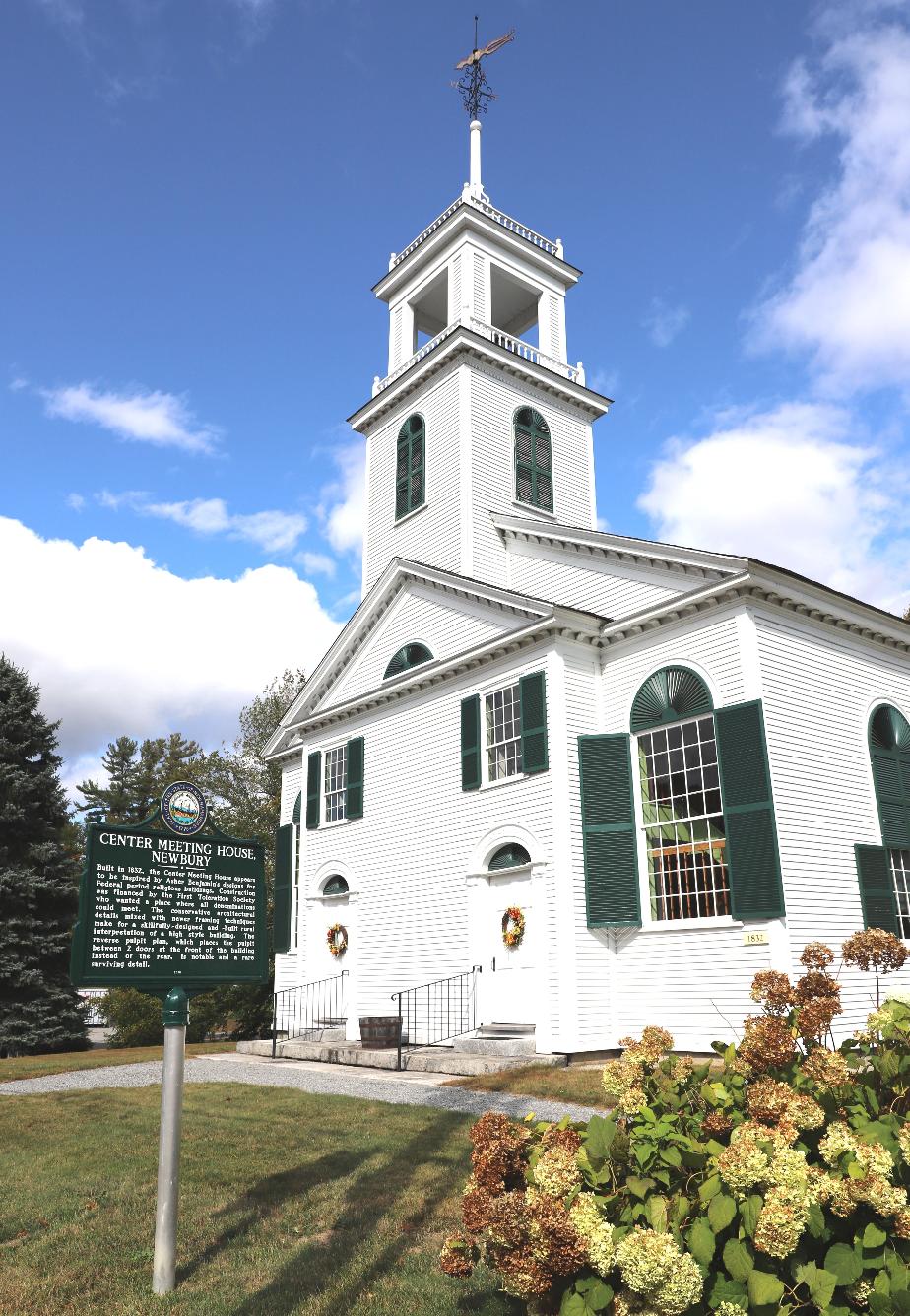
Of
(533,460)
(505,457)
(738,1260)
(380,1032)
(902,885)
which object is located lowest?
(380,1032)

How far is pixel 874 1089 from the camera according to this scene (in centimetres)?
403

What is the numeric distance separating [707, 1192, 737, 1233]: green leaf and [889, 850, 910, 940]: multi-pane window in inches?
522

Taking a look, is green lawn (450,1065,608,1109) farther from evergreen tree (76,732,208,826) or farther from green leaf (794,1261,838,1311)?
evergreen tree (76,732,208,826)

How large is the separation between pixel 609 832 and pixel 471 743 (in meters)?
3.16

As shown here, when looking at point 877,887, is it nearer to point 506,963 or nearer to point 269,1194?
point 506,963

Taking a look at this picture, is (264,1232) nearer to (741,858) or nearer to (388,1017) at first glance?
(741,858)

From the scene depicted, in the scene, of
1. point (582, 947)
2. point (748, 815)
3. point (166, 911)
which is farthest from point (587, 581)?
point (166, 911)

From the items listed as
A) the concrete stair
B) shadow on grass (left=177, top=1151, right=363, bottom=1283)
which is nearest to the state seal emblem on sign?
shadow on grass (left=177, top=1151, right=363, bottom=1283)

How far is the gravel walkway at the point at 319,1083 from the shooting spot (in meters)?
10.6

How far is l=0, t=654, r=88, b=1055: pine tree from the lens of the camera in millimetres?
23078

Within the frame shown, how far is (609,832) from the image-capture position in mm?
15055

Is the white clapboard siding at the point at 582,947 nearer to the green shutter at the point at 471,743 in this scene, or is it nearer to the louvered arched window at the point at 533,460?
the green shutter at the point at 471,743

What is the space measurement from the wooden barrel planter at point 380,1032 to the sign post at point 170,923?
11.1 metres

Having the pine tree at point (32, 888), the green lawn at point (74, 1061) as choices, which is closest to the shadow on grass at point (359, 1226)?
the green lawn at point (74, 1061)
